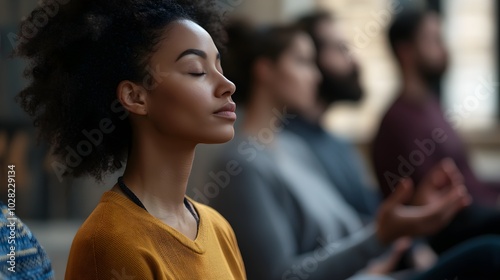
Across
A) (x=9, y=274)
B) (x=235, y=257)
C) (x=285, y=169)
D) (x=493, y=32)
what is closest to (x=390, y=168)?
(x=285, y=169)

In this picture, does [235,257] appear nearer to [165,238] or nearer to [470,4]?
[165,238]

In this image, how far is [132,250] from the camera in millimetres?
681

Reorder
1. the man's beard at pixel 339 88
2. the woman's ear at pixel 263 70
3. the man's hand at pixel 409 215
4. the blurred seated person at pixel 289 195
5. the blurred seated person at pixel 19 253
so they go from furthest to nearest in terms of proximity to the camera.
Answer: the man's beard at pixel 339 88
the woman's ear at pixel 263 70
the blurred seated person at pixel 289 195
the man's hand at pixel 409 215
the blurred seated person at pixel 19 253

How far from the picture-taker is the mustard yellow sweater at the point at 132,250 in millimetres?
678

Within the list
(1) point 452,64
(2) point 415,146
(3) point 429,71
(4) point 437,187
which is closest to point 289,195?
(4) point 437,187

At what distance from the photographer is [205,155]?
1796 mm

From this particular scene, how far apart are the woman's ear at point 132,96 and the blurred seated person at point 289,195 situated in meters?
0.39

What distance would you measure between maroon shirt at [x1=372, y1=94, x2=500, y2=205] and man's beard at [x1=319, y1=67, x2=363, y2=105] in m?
0.11

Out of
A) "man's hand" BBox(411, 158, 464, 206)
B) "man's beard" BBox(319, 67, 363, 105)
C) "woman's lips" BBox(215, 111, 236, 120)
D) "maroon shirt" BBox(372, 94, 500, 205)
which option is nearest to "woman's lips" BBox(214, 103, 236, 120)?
"woman's lips" BBox(215, 111, 236, 120)

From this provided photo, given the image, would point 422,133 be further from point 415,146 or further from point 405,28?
point 405,28

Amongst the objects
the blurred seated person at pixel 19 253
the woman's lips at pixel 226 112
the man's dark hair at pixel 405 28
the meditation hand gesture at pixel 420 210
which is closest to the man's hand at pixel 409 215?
the meditation hand gesture at pixel 420 210

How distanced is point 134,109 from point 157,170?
6cm

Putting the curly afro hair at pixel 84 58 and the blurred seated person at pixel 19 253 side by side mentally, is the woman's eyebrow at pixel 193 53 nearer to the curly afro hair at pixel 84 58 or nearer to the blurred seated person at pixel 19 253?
the curly afro hair at pixel 84 58

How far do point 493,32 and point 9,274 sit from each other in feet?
10.3
